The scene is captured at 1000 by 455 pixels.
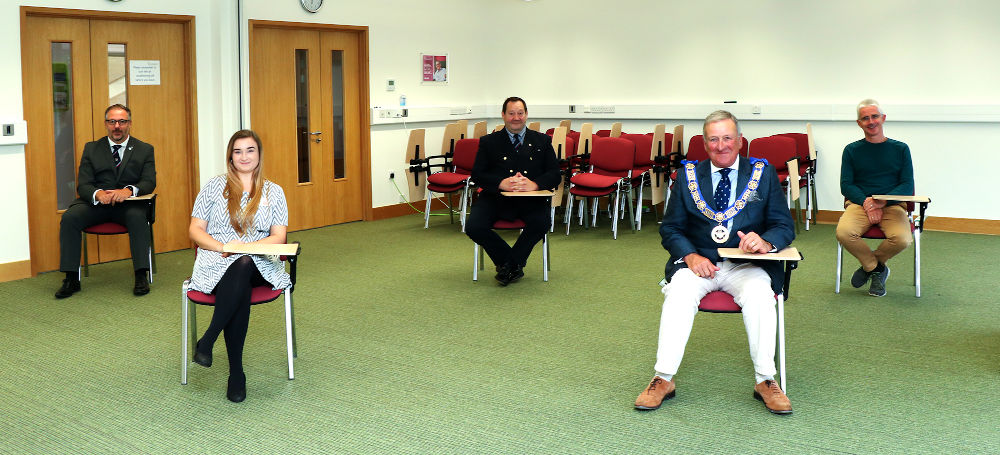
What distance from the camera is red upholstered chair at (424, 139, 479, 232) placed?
9.21 metres

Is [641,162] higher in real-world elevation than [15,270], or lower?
higher

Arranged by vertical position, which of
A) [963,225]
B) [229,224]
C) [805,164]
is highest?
[805,164]

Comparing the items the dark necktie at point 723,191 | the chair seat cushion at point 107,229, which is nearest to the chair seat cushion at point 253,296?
the dark necktie at point 723,191

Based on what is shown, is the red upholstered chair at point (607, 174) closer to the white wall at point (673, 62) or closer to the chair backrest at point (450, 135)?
the chair backrest at point (450, 135)

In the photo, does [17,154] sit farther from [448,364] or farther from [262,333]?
[448,364]

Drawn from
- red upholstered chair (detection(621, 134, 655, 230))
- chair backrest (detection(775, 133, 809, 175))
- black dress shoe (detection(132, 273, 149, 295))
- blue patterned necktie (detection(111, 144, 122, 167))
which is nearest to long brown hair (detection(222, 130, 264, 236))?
black dress shoe (detection(132, 273, 149, 295))

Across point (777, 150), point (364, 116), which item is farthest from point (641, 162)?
point (364, 116)

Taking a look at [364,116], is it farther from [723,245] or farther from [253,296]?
[723,245]

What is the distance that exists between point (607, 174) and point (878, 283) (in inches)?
138

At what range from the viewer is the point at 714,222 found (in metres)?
4.23

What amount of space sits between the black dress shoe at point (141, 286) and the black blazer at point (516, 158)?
96.7 inches

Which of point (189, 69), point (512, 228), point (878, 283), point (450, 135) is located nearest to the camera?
point (878, 283)

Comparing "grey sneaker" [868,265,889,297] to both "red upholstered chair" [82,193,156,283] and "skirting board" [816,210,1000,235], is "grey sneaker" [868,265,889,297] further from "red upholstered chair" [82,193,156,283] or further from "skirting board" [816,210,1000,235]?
"red upholstered chair" [82,193,156,283]

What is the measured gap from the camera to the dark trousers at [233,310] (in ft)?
13.4
